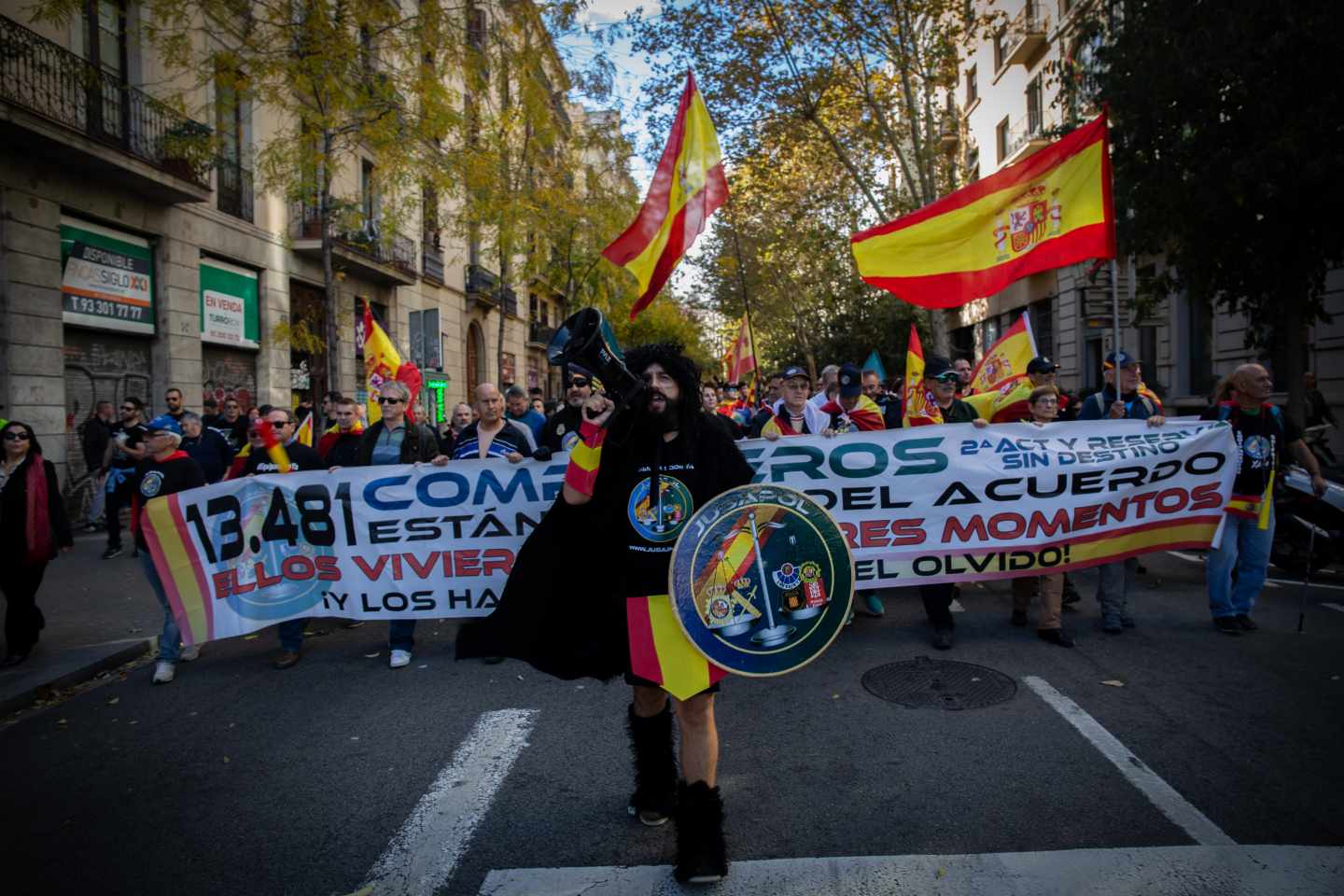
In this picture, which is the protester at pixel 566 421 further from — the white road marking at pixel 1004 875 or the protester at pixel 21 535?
the white road marking at pixel 1004 875

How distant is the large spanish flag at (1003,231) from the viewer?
20.0 feet

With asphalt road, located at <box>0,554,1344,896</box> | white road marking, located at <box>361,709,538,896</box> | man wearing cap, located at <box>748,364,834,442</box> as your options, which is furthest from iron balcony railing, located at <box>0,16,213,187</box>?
white road marking, located at <box>361,709,538,896</box>

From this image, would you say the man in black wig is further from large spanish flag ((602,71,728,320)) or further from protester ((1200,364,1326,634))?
protester ((1200,364,1326,634))

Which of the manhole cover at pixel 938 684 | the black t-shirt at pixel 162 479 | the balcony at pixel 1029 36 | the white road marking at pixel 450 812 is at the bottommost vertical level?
the white road marking at pixel 450 812

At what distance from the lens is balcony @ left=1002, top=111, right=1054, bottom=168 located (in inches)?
986

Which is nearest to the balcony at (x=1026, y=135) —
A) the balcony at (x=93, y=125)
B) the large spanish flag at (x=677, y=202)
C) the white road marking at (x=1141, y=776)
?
the balcony at (x=93, y=125)

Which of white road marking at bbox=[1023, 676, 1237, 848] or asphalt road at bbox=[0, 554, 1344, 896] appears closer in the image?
asphalt road at bbox=[0, 554, 1344, 896]

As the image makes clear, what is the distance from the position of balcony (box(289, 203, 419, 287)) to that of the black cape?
12.5 metres

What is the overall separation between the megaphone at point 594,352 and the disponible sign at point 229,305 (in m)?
15.5

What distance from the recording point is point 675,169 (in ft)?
17.7

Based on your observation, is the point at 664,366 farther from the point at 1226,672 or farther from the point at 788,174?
the point at 788,174

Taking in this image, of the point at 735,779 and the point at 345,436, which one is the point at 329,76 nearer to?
the point at 345,436

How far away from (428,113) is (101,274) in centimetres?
584

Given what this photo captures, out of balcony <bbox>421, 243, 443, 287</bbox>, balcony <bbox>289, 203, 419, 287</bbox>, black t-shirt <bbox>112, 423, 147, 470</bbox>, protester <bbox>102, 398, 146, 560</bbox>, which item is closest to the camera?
black t-shirt <bbox>112, 423, 147, 470</bbox>
